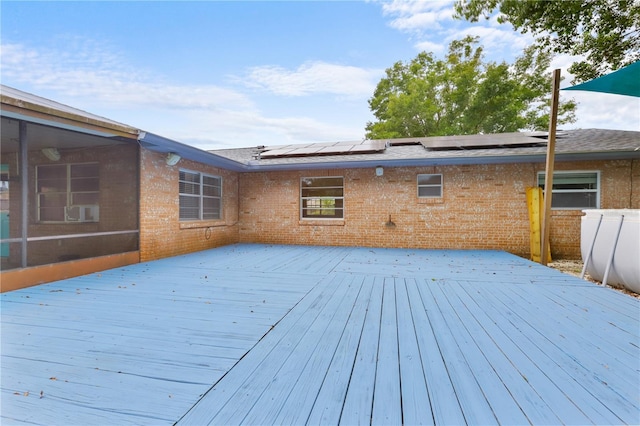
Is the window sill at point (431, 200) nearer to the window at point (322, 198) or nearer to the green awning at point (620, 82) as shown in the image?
the window at point (322, 198)

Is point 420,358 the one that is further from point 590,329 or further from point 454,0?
point 454,0

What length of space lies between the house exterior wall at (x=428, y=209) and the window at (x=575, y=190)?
0.18m

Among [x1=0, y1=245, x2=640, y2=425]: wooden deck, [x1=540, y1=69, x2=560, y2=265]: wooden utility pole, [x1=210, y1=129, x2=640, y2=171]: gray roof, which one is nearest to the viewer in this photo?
[x1=0, y1=245, x2=640, y2=425]: wooden deck

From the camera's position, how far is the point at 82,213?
8.00 m

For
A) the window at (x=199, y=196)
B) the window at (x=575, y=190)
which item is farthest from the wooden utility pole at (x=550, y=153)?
the window at (x=199, y=196)

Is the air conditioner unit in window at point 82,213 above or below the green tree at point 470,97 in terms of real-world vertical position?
below

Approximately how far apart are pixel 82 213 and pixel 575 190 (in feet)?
47.4

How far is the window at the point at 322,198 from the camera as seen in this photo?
10.0 meters

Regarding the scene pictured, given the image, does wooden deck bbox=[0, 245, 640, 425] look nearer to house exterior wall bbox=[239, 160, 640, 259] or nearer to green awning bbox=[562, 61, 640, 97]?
green awning bbox=[562, 61, 640, 97]

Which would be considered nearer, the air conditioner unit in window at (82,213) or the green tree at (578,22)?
the green tree at (578,22)

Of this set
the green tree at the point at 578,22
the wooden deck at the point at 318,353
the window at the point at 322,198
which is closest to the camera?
the wooden deck at the point at 318,353

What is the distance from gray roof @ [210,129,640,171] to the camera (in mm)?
7520

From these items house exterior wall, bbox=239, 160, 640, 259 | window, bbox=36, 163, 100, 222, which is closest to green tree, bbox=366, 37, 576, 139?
house exterior wall, bbox=239, 160, 640, 259

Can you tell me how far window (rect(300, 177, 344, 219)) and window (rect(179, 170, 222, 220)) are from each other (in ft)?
9.69
